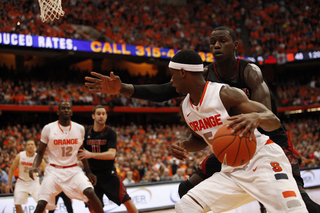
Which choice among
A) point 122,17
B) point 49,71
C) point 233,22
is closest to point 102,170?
point 49,71

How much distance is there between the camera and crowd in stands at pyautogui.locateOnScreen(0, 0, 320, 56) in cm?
1684

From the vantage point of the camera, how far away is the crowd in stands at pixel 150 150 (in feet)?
33.3

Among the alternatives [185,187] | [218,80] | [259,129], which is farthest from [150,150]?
[259,129]

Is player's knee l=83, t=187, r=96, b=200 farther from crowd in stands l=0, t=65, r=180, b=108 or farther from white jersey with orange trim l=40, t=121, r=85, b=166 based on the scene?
crowd in stands l=0, t=65, r=180, b=108

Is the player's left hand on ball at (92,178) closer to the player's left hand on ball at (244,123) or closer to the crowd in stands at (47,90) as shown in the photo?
the player's left hand on ball at (244,123)

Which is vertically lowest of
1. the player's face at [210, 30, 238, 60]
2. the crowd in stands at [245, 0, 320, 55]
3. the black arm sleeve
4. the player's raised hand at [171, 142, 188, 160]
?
the player's raised hand at [171, 142, 188, 160]

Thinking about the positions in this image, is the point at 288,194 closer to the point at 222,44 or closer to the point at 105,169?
the point at 222,44

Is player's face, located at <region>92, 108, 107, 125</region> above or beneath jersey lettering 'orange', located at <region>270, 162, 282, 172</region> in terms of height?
beneath

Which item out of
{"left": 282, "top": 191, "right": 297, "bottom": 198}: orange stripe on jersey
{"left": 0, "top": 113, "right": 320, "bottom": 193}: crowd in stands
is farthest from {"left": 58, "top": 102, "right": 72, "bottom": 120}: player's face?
{"left": 282, "top": 191, "right": 297, "bottom": 198}: orange stripe on jersey

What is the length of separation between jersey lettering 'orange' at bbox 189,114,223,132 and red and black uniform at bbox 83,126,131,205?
3158mm

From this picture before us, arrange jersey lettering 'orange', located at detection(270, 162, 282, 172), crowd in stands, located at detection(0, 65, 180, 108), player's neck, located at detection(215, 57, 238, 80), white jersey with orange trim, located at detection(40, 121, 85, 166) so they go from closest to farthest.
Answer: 1. jersey lettering 'orange', located at detection(270, 162, 282, 172)
2. player's neck, located at detection(215, 57, 238, 80)
3. white jersey with orange trim, located at detection(40, 121, 85, 166)
4. crowd in stands, located at detection(0, 65, 180, 108)

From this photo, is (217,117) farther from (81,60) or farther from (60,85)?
(81,60)

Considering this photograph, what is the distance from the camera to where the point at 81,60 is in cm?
2014

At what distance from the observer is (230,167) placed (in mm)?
2869
